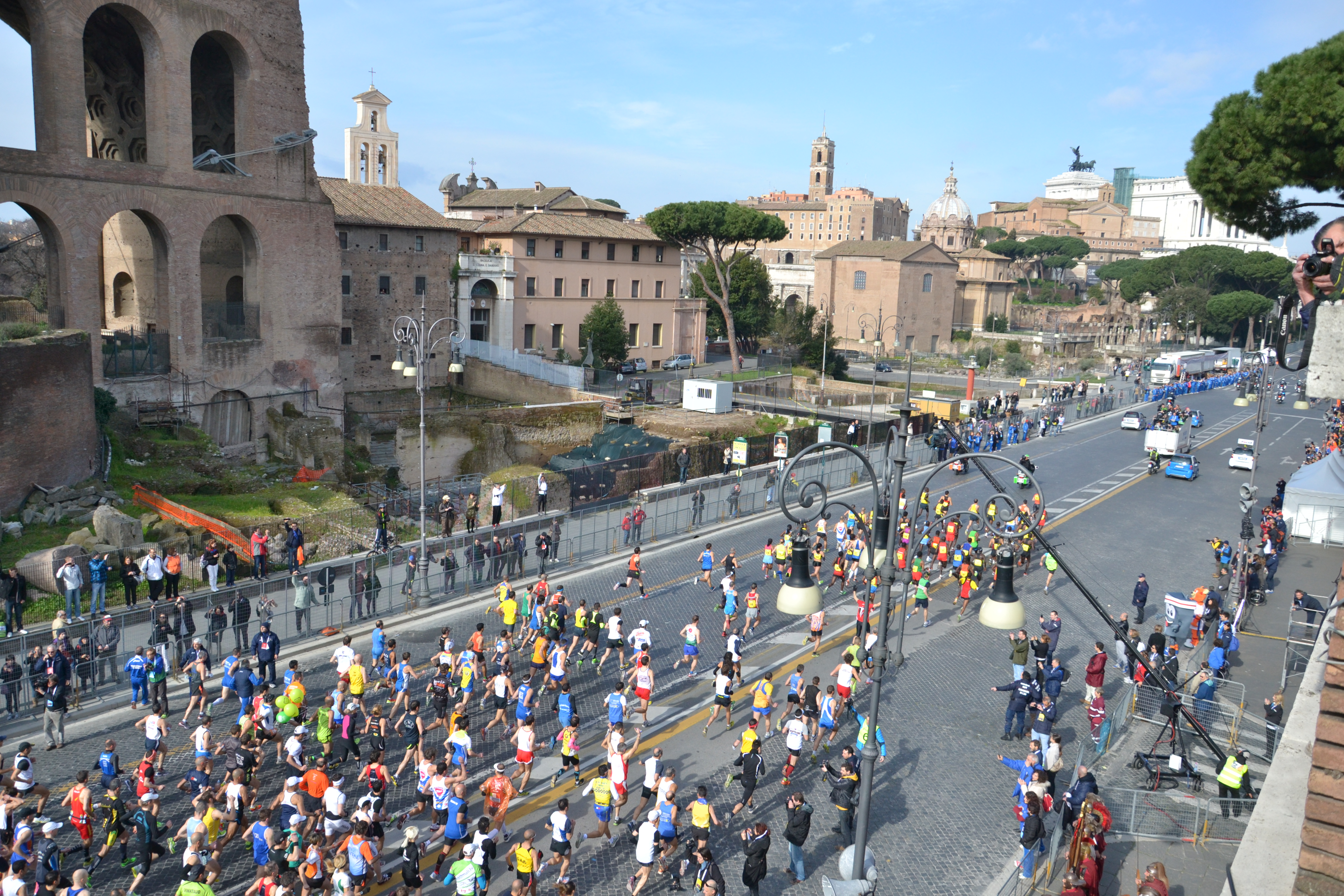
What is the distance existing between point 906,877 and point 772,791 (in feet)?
7.95

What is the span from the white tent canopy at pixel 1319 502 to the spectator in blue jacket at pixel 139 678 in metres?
30.3

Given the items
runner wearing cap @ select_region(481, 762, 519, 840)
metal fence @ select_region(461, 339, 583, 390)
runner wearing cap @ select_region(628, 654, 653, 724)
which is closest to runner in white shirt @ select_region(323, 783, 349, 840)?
runner wearing cap @ select_region(481, 762, 519, 840)

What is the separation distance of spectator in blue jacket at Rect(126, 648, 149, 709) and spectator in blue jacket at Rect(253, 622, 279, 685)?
160 centimetres

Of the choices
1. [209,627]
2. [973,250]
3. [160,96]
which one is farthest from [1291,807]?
[973,250]

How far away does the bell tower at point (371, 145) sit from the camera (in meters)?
60.8

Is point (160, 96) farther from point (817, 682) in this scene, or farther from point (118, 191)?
point (817, 682)

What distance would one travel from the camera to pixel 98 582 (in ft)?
61.6

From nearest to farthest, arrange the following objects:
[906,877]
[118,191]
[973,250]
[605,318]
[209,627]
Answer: [906,877] < [209,627] < [118,191] < [605,318] < [973,250]

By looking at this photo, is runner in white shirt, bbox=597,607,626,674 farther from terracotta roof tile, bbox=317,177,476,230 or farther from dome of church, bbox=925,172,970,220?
dome of church, bbox=925,172,970,220

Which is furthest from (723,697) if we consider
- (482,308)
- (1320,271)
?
(482,308)

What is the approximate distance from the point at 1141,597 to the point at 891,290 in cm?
7464

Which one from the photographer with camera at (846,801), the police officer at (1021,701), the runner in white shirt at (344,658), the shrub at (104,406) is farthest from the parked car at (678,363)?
the photographer with camera at (846,801)

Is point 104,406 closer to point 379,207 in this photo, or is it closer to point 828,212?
point 379,207

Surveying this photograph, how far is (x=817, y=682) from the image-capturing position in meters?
15.1
